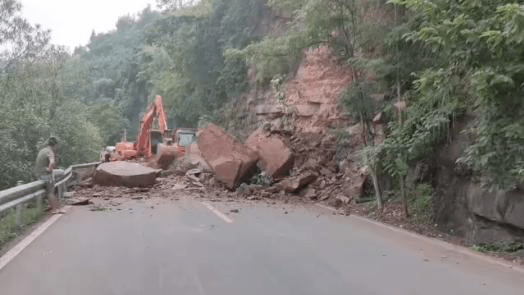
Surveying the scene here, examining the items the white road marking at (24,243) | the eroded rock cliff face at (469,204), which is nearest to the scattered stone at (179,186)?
the white road marking at (24,243)

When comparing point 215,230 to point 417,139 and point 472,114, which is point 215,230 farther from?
point 472,114

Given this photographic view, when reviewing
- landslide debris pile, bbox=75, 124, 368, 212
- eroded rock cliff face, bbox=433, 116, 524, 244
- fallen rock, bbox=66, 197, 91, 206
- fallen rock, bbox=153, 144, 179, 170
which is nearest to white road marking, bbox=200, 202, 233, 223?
landslide debris pile, bbox=75, 124, 368, 212

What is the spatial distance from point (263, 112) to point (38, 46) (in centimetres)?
1357

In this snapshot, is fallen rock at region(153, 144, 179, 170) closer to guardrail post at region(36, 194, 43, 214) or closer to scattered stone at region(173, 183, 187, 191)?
scattered stone at region(173, 183, 187, 191)

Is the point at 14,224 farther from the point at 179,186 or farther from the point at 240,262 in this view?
the point at 179,186

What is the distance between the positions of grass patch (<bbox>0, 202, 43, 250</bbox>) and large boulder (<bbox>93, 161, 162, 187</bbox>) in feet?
19.6

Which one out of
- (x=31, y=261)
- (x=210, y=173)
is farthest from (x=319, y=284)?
(x=210, y=173)

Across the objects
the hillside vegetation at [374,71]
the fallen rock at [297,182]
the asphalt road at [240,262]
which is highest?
the hillside vegetation at [374,71]

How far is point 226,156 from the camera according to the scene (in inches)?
737

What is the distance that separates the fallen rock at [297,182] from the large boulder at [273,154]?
994 mm

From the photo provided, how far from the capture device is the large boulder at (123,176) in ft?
60.4

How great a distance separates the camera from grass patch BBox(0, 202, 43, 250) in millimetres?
8633

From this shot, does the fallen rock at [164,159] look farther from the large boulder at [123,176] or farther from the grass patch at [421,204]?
the grass patch at [421,204]

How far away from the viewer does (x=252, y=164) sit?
1844cm
